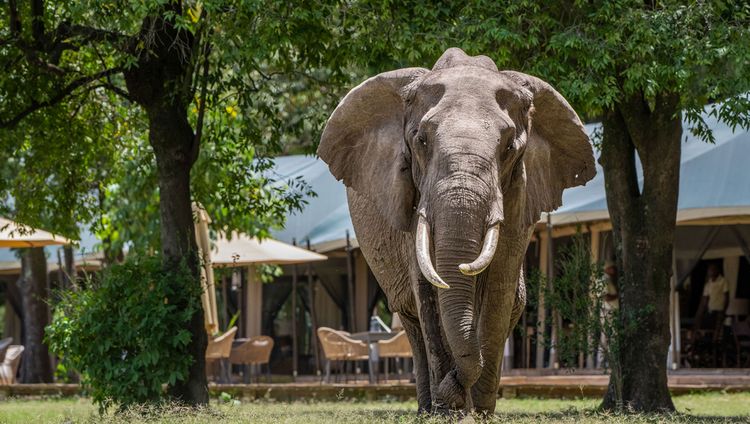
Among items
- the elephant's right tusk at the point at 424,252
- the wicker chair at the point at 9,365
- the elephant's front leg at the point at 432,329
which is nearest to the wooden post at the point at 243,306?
the wicker chair at the point at 9,365

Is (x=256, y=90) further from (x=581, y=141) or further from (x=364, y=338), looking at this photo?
(x=364, y=338)

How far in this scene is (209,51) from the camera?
14555mm

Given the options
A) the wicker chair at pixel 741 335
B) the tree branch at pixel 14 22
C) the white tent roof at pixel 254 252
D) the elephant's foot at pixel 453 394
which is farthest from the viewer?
the white tent roof at pixel 254 252

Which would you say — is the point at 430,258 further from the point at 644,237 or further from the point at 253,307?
the point at 253,307

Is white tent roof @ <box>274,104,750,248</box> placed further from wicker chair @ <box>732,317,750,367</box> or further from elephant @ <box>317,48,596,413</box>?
elephant @ <box>317,48,596,413</box>

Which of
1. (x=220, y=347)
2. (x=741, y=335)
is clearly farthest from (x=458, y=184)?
(x=741, y=335)

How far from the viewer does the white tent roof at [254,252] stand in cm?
2247

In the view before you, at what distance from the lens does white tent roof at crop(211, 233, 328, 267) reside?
22469 millimetres

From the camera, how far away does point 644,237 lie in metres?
14.2

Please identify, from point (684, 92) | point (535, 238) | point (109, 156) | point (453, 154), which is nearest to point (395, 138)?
point (453, 154)

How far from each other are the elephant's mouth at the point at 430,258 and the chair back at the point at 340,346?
44.5 ft

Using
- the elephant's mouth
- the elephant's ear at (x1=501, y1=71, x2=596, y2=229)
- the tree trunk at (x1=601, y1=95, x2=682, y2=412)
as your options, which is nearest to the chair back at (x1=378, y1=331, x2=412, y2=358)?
the tree trunk at (x1=601, y1=95, x2=682, y2=412)

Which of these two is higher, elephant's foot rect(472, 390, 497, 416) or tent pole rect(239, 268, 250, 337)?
tent pole rect(239, 268, 250, 337)

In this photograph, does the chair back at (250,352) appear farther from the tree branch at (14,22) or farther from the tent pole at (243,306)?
the tree branch at (14,22)
